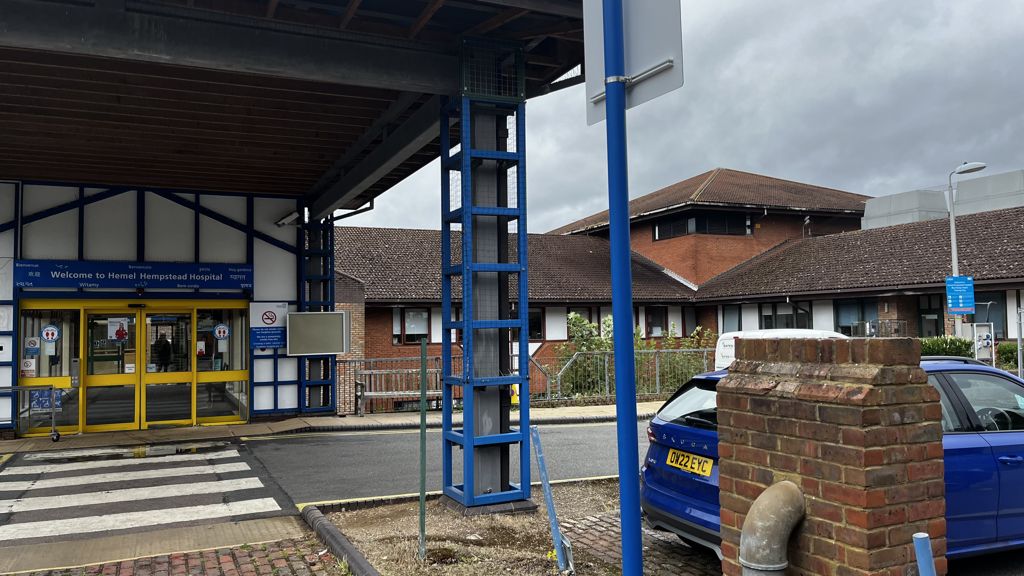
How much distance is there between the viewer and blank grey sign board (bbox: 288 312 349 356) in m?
15.2

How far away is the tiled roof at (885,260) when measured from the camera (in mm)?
Result: 23219

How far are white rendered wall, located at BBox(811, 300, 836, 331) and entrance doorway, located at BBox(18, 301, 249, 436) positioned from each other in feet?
63.7

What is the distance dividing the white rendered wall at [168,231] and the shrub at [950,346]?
1752 cm

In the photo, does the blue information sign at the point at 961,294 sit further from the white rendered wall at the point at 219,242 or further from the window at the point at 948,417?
the white rendered wall at the point at 219,242

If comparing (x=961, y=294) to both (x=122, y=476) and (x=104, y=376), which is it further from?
(x=104, y=376)

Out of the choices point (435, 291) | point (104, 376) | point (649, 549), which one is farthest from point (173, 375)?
point (435, 291)

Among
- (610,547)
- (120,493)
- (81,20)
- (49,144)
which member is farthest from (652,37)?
(49,144)

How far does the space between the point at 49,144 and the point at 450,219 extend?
732cm

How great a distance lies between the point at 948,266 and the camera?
2352cm

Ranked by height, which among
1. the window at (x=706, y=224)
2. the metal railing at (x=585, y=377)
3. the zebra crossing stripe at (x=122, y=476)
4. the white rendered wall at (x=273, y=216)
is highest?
the window at (x=706, y=224)

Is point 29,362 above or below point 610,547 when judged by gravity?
above

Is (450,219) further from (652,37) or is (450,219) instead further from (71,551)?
(652,37)

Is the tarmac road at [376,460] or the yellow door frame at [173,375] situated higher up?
the yellow door frame at [173,375]

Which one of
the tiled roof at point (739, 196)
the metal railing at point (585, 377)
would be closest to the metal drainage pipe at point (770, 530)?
the metal railing at point (585, 377)
